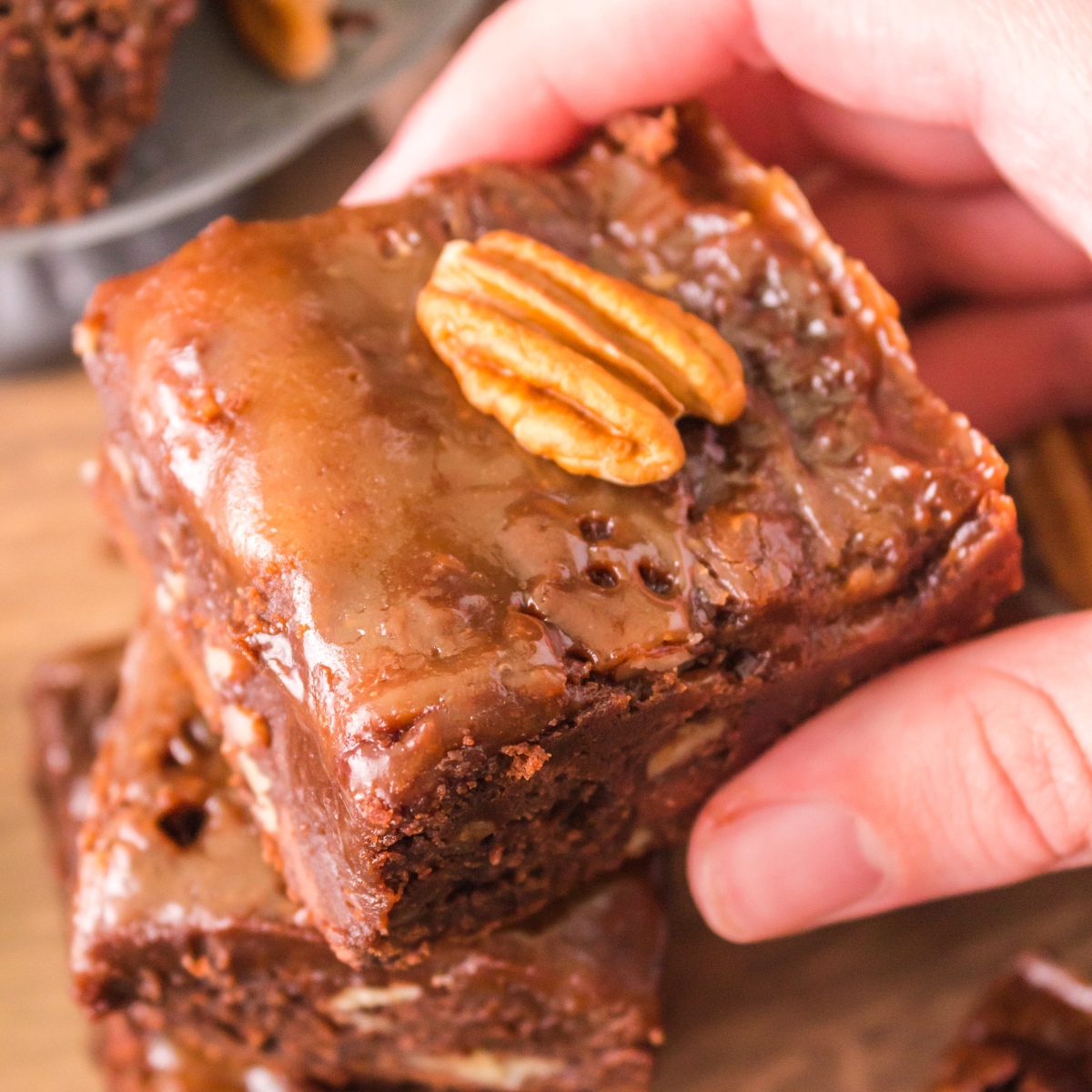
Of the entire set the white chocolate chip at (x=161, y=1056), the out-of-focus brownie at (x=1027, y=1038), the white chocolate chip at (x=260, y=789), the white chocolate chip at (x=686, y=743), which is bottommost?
the out-of-focus brownie at (x=1027, y=1038)

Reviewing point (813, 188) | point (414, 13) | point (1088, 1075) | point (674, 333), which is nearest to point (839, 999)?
point (1088, 1075)

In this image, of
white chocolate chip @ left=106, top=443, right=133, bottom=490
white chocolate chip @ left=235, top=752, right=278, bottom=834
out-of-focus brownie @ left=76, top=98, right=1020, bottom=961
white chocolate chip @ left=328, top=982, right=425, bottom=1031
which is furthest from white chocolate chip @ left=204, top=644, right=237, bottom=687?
white chocolate chip @ left=328, top=982, right=425, bottom=1031

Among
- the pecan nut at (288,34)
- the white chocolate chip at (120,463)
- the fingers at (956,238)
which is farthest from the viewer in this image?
the pecan nut at (288,34)

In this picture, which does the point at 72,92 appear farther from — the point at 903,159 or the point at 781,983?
the point at 781,983

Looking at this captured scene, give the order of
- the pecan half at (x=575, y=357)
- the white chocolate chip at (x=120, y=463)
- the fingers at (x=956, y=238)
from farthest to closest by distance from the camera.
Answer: the fingers at (x=956, y=238) < the white chocolate chip at (x=120, y=463) < the pecan half at (x=575, y=357)

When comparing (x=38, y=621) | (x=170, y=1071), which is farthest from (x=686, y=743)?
(x=38, y=621)

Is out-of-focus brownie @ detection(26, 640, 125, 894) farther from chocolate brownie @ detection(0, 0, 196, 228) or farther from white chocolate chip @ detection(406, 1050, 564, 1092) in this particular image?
chocolate brownie @ detection(0, 0, 196, 228)

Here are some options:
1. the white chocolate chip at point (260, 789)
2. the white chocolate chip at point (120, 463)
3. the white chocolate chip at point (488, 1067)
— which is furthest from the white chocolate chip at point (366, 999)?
the white chocolate chip at point (120, 463)

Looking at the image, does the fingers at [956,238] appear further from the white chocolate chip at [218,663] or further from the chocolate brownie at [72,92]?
the white chocolate chip at [218,663]
